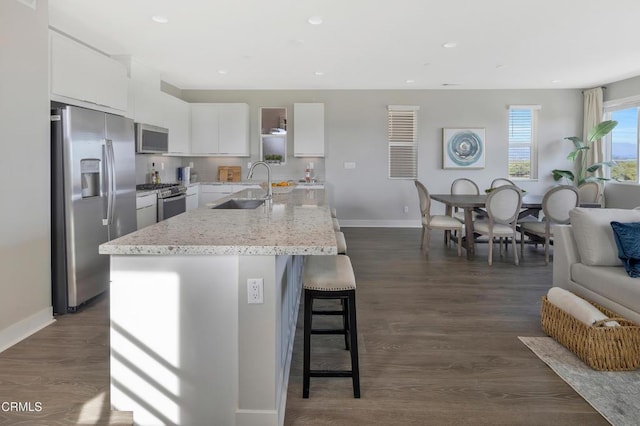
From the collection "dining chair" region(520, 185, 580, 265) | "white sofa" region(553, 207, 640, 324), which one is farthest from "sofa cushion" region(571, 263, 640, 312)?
"dining chair" region(520, 185, 580, 265)

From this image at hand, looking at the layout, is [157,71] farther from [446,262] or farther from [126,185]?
[446,262]

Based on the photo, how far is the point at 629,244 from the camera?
278 cm

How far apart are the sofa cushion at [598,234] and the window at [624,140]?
4868 mm

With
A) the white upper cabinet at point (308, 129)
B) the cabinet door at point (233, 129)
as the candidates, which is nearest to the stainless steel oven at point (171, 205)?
the cabinet door at point (233, 129)

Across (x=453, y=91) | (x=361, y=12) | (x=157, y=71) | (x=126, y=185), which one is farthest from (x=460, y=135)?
(x=126, y=185)

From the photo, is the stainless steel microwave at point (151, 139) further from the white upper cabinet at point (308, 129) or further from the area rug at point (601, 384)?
the area rug at point (601, 384)

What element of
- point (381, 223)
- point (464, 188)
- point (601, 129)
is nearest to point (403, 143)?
point (381, 223)

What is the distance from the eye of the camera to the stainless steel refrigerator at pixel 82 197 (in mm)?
3268

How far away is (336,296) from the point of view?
208 cm

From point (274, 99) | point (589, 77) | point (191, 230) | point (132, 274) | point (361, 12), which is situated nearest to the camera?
point (132, 274)

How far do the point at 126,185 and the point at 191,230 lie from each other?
7.76 ft

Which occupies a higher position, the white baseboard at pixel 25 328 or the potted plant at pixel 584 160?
the potted plant at pixel 584 160

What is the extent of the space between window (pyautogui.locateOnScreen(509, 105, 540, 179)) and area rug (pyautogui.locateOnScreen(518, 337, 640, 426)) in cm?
592

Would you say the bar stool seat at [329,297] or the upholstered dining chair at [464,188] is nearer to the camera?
the bar stool seat at [329,297]
